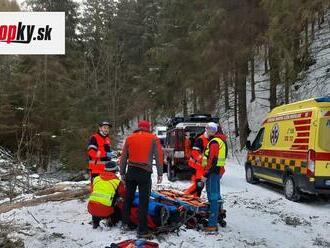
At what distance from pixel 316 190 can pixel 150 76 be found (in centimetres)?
3592

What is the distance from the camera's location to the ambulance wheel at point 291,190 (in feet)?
41.9

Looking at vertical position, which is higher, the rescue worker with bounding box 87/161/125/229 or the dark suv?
the dark suv

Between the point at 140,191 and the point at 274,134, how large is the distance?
285 inches

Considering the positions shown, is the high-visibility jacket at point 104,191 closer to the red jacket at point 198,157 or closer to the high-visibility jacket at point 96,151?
the high-visibility jacket at point 96,151

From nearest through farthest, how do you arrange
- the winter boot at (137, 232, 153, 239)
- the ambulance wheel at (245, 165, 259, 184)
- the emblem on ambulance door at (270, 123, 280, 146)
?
the winter boot at (137, 232, 153, 239), the emblem on ambulance door at (270, 123, 280, 146), the ambulance wheel at (245, 165, 259, 184)

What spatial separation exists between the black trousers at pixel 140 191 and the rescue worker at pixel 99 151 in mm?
1400

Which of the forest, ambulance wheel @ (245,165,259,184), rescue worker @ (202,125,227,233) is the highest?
the forest

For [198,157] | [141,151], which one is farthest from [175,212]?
[198,157]

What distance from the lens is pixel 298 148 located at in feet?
41.8

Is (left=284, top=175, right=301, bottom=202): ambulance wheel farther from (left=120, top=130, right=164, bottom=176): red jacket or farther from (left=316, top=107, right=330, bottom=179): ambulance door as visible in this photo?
(left=120, top=130, right=164, bottom=176): red jacket

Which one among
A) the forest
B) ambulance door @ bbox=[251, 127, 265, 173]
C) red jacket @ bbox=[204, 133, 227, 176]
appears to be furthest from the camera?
the forest

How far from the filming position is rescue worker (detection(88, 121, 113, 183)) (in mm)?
9875

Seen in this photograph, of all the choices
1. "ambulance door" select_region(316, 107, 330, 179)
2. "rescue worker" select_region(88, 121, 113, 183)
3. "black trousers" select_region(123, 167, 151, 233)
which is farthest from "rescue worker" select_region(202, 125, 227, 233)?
"ambulance door" select_region(316, 107, 330, 179)

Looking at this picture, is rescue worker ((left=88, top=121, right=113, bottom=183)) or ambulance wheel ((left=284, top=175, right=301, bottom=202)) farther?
ambulance wheel ((left=284, top=175, right=301, bottom=202))
